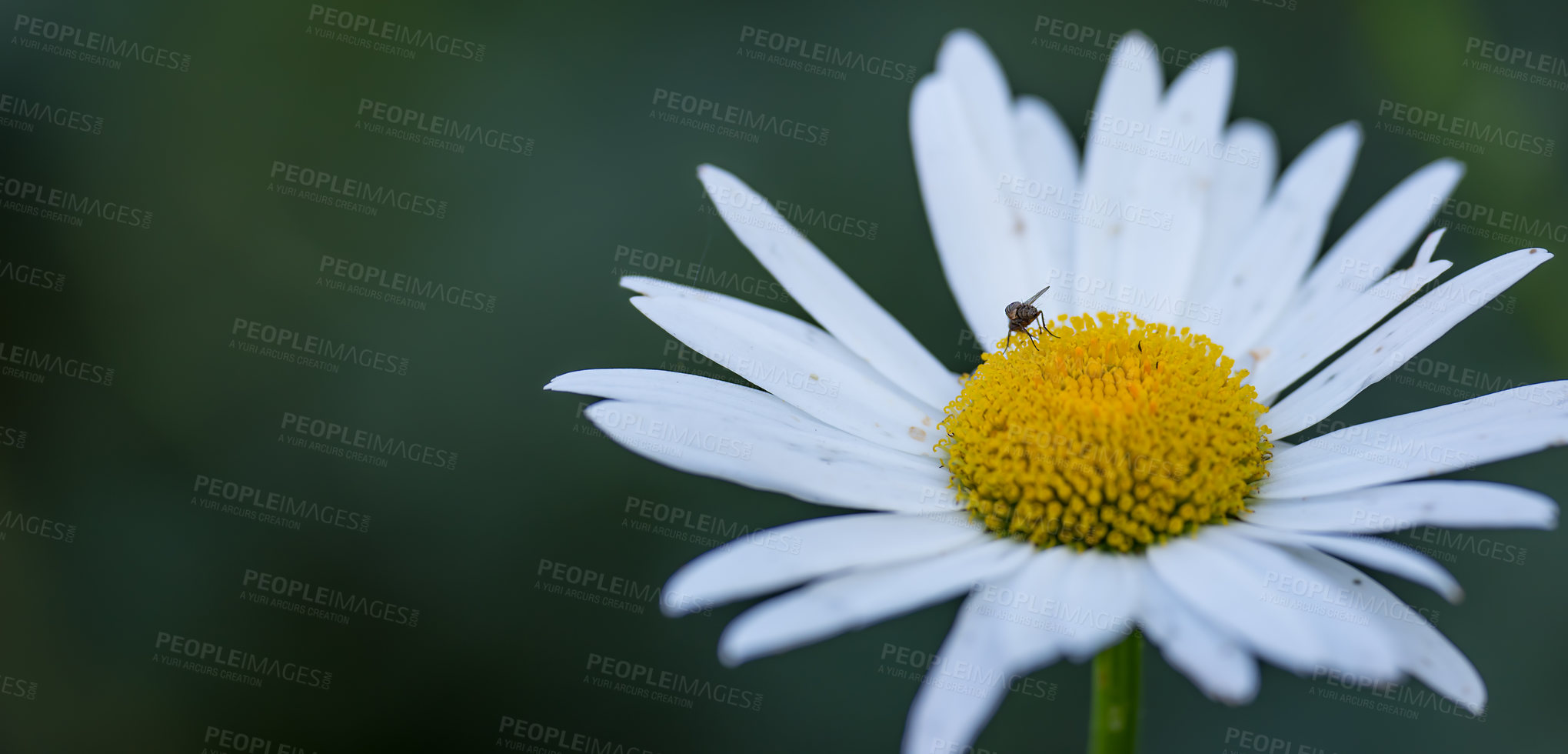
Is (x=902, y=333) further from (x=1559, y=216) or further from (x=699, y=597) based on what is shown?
(x=1559, y=216)

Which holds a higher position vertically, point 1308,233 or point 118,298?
point 1308,233

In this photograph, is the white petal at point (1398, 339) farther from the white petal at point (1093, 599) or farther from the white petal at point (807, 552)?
the white petal at point (807, 552)

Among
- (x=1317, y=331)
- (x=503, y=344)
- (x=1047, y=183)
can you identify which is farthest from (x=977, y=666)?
(x=503, y=344)

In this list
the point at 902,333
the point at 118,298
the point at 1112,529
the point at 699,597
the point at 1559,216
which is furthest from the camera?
the point at 118,298

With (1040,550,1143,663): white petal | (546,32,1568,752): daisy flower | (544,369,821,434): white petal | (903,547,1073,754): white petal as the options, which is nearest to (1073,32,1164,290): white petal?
(546,32,1568,752): daisy flower

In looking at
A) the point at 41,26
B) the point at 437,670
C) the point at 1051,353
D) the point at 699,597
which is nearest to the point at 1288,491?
the point at 1051,353

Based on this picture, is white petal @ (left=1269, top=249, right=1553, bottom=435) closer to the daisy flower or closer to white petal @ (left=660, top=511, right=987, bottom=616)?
the daisy flower
